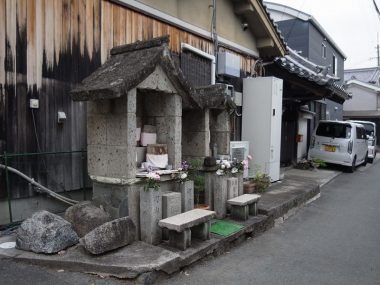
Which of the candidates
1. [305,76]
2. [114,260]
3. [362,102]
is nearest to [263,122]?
[305,76]

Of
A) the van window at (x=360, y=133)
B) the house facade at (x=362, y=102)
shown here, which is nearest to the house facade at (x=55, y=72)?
the van window at (x=360, y=133)

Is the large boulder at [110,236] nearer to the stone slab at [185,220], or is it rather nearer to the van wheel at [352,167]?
the stone slab at [185,220]

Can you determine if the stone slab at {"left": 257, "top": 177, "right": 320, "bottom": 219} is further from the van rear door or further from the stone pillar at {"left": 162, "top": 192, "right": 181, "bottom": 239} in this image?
the van rear door

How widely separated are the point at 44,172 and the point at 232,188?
11.2ft

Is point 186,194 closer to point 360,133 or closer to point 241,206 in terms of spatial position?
point 241,206

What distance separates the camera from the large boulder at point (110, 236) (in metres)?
4.34

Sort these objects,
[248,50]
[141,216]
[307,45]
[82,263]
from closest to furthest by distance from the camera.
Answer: [82,263] < [141,216] < [248,50] < [307,45]

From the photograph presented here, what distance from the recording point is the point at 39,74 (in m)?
5.51

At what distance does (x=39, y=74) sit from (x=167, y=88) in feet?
6.65

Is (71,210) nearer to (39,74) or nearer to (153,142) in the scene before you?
(153,142)

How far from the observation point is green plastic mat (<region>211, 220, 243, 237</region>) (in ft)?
18.7

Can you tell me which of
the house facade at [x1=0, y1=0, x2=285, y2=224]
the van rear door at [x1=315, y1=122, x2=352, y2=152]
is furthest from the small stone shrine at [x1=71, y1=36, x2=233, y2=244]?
the van rear door at [x1=315, y1=122, x2=352, y2=152]

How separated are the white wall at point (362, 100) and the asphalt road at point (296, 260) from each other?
27539 millimetres

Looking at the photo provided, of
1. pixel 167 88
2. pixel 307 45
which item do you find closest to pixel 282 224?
pixel 167 88
